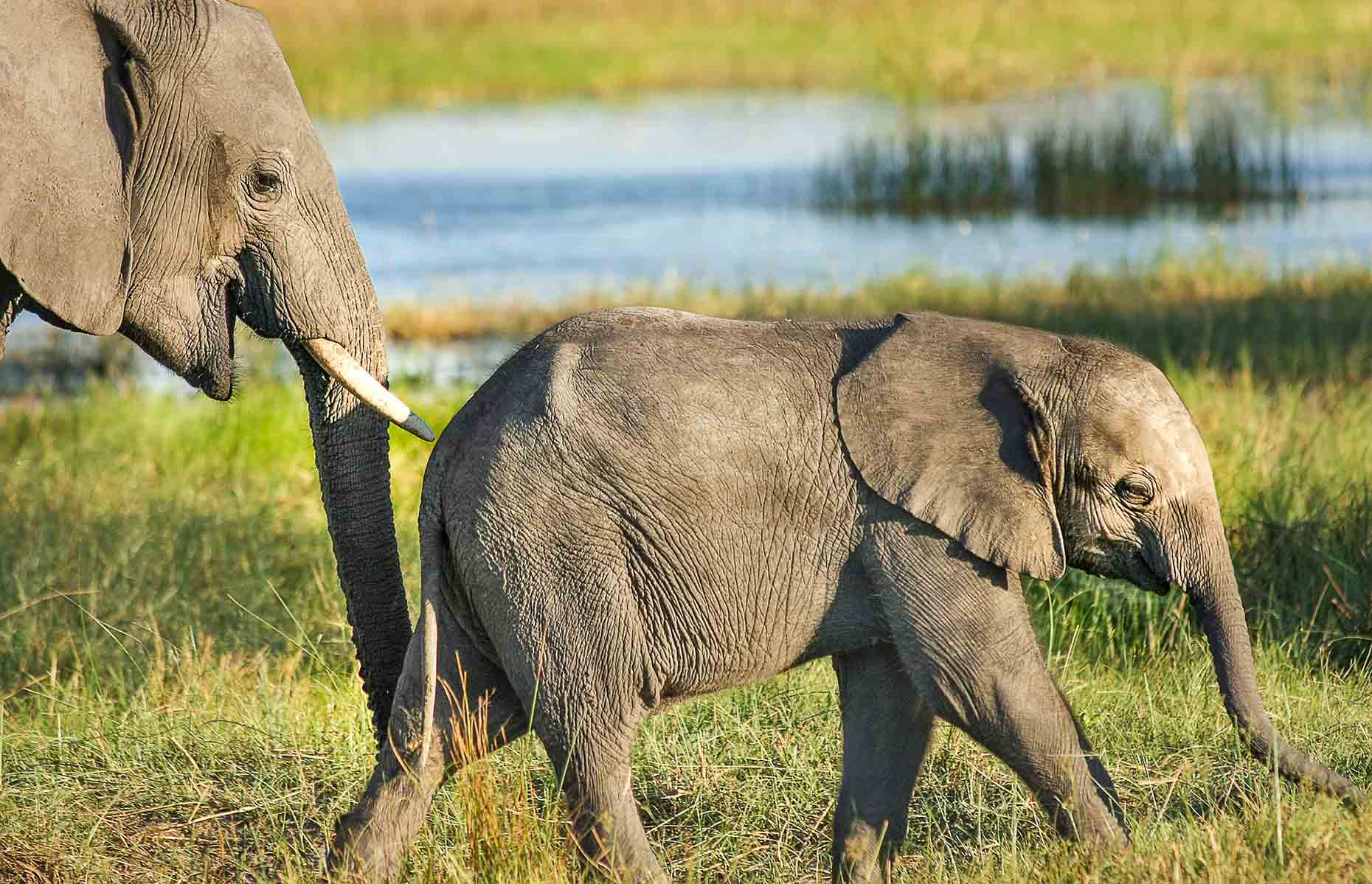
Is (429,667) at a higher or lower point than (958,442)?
lower

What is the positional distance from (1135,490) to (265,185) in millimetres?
2039

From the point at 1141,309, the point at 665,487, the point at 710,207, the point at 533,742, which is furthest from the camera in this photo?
the point at 710,207

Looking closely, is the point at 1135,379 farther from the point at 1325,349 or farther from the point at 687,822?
the point at 1325,349

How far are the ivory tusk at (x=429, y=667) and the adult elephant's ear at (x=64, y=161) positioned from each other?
3.20 ft

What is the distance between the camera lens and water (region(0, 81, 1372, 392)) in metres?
15.2

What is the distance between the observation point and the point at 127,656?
6004 mm

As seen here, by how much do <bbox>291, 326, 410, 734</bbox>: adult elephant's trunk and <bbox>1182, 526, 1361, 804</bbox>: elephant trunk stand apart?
1748 mm

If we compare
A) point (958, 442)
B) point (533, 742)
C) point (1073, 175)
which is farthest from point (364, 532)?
point (1073, 175)

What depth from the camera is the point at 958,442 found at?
13.3 ft

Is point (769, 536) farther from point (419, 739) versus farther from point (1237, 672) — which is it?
point (1237, 672)

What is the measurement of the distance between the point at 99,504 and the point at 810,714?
12.2 feet

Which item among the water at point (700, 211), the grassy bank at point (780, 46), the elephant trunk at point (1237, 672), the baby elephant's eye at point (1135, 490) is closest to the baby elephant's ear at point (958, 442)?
the baby elephant's eye at point (1135, 490)

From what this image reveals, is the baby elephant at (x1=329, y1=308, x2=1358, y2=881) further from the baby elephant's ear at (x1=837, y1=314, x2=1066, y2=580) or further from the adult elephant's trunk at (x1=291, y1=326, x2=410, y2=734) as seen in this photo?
the adult elephant's trunk at (x1=291, y1=326, x2=410, y2=734)

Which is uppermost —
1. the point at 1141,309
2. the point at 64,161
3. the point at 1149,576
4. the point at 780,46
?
the point at 64,161
